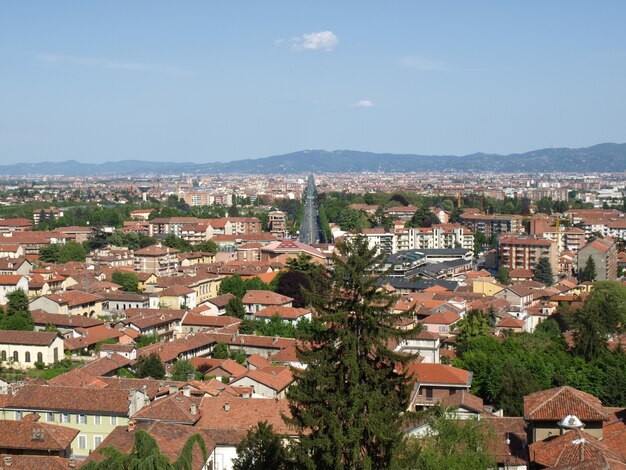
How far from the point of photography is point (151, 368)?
21.8m

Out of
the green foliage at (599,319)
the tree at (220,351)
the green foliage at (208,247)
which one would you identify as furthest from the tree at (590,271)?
the tree at (220,351)

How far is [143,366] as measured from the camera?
21828 mm

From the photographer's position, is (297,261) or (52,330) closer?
(52,330)

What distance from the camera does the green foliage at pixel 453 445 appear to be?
36.7 feet

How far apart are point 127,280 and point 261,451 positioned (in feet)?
93.4

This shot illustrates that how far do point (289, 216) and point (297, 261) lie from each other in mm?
47870

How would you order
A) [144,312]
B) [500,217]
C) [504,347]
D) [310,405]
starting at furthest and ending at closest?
[500,217], [144,312], [504,347], [310,405]

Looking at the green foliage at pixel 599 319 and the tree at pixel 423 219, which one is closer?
the green foliage at pixel 599 319

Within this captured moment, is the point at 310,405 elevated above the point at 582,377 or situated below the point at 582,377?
above

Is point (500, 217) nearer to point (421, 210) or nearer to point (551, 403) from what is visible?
point (421, 210)

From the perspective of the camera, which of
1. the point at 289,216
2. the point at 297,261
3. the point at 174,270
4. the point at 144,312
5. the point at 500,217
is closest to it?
the point at 144,312

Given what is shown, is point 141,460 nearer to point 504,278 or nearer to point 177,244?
point 504,278

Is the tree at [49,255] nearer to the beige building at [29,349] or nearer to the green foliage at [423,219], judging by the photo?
the beige building at [29,349]

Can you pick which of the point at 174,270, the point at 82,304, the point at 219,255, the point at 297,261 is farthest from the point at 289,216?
the point at 82,304
